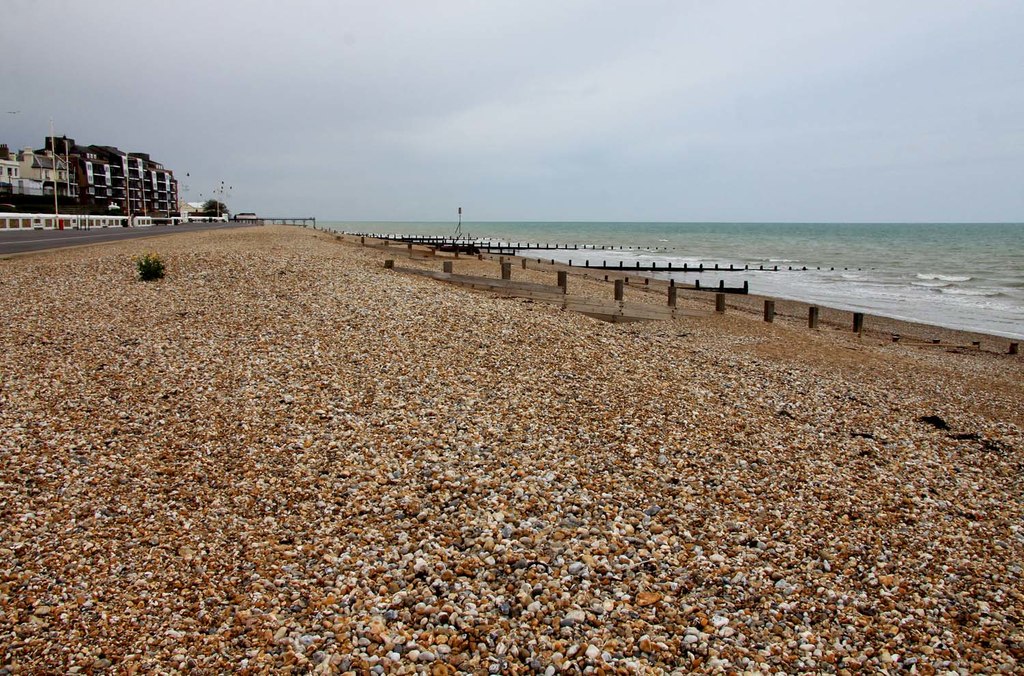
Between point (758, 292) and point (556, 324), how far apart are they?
29.4 metres

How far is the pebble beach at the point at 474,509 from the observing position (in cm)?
456

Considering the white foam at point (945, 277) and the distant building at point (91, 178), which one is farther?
the distant building at point (91, 178)

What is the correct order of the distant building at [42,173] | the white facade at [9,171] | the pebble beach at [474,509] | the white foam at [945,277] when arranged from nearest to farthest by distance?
1. the pebble beach at [474,509]
2. the white foam at [945,277]
3. the white facade at [9,171]
4. the distant building at [42,173]

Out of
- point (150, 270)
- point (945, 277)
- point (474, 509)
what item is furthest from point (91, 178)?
point (474, 509)

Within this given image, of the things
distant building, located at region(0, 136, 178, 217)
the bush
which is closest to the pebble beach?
the bush

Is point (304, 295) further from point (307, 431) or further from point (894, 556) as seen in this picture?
point (894, 556)

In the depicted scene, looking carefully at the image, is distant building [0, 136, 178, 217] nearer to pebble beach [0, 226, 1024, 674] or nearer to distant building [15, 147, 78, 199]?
distant building [15, 147, 78, 199]

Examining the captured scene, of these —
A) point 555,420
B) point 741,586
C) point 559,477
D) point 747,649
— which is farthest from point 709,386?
point 747,649

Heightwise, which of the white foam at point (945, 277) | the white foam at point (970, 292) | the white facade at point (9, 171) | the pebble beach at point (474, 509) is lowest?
the pebble beach at point (474, 509)

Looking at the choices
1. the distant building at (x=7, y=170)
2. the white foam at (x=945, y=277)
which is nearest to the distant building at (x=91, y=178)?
the distant building at (x=7, y=170)

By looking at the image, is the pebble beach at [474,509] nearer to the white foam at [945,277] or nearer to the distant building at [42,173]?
the white foam at [945,277]

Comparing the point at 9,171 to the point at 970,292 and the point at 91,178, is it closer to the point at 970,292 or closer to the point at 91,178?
the point at 91,178

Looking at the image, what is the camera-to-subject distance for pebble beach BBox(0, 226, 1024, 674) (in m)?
4.56

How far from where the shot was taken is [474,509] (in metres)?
6.14
